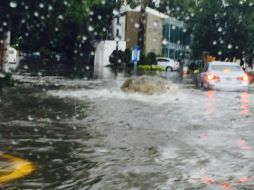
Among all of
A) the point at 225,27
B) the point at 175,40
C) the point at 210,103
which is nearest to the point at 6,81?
the point at 210,103

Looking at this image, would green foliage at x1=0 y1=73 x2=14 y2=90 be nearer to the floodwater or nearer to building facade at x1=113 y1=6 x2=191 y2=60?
the floodwater

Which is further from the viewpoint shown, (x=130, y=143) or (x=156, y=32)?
(x=156, y=32)

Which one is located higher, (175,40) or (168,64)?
(175,40)

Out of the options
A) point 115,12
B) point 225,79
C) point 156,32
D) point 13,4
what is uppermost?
point 115,12

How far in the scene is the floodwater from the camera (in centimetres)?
677

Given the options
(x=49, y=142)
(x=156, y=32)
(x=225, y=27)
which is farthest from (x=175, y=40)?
(x=49, y=142)

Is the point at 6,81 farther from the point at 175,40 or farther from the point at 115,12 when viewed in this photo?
the point at 175,40

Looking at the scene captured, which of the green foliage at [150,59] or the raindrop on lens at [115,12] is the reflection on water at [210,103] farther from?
the green foliage at [150,59]

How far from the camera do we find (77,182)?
660cm

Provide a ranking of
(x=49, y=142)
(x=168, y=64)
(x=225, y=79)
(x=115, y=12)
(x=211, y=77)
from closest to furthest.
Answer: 1. (x=49, y=142)
2. (x=225, y=79)
3. (x=211, y=77)
4. (x=115, y=12)
5. (x=168, y=64)

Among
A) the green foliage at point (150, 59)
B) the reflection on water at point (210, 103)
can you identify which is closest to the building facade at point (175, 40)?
the green foliage at point (150, 59)

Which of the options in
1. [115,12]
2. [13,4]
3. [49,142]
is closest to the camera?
[49,142]

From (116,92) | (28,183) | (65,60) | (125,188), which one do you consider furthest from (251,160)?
(65,60)

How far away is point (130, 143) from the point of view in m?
9.42
